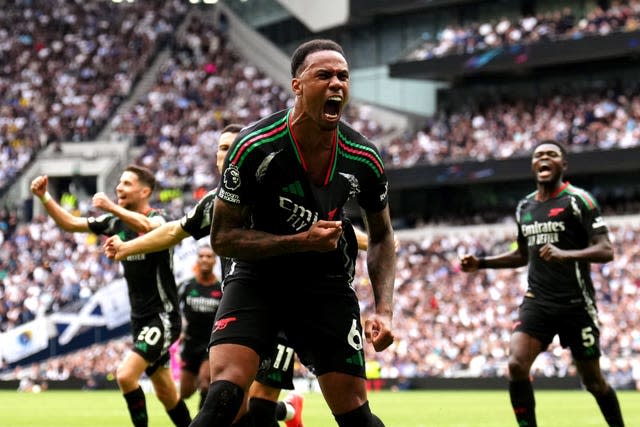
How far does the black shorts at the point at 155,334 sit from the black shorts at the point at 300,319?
18.7 ft

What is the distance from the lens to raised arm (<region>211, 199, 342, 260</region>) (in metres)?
6.67

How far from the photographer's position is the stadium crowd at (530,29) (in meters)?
42.1

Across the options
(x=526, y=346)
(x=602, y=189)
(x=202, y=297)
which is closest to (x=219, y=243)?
(x=526, y=346)

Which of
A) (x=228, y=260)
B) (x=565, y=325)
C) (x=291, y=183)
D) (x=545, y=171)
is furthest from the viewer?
(x=545, y=171)

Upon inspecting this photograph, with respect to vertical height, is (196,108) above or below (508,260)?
above

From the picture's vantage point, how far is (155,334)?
41.8 feet

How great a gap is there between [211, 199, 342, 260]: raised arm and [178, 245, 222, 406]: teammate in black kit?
9874 millimetres

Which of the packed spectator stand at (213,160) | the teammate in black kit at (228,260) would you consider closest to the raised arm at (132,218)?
the teammate in black kit at (228,260)

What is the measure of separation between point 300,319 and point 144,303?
5986 mm

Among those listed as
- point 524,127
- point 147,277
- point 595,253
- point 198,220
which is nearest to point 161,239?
point 198,220

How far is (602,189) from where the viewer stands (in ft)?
142

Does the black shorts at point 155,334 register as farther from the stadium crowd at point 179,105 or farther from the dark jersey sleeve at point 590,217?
the stadium crowd at point 179,105

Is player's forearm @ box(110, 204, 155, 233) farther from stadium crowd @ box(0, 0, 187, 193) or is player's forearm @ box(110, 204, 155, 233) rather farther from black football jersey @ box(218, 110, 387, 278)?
stadium crowd @ box(0, 0, 187, 193)

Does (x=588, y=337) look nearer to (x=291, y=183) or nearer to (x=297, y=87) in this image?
(x=291, y=183)
